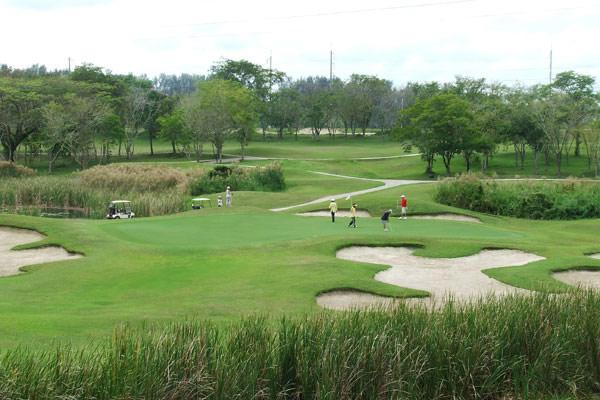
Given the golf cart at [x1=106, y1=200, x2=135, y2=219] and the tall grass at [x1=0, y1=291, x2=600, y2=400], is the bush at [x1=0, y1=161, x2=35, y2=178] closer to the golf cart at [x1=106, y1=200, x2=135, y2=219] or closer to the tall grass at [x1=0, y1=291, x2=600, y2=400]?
the golf cart at [x1=106, y1=200, x2=135, y2=219]

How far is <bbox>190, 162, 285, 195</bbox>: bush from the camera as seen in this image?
57219 millimetres

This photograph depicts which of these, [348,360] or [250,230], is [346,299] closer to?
[348,360]

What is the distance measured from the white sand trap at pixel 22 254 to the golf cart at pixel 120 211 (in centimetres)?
1070

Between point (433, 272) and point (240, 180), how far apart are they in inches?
1461

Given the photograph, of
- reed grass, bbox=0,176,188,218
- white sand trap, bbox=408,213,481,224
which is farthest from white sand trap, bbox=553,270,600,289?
reed grass, bbox=0,176,188,218

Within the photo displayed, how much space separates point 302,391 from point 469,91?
3680 inches

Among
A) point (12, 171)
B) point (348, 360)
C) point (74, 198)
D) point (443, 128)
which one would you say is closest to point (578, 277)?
point (348, 360)

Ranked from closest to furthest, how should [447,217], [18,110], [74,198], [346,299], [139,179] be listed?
1. [346,299]
2. [447,217]
3. [74,198]
4. [139,179]
5. [18,110]

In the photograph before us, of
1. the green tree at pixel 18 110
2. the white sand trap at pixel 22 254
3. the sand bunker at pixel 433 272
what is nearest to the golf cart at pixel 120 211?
the white sand trap at pixel 22 254

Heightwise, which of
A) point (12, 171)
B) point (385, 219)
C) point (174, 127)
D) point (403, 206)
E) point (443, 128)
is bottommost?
point (403, 206)

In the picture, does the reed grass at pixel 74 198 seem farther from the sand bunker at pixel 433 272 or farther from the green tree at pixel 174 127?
the green tree at pixel 174 127

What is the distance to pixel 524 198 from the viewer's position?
44656mm

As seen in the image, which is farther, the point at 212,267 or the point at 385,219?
the point at 385,219

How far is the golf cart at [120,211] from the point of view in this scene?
42094 millimetres
